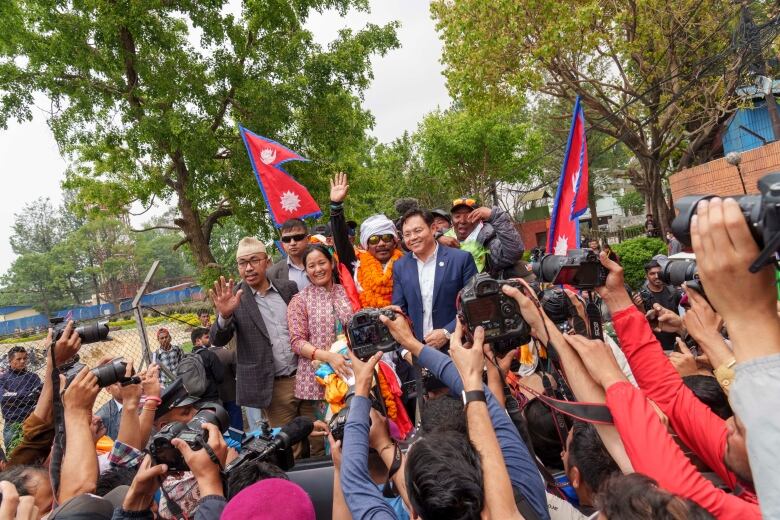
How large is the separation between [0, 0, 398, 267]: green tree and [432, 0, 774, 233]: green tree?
2.16 m

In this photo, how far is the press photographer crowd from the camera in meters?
0.93

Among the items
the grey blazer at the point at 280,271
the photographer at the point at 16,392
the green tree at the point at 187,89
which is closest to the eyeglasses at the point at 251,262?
the grey blazer at the point at 280,271

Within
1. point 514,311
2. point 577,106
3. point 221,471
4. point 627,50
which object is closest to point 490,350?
point 514,311

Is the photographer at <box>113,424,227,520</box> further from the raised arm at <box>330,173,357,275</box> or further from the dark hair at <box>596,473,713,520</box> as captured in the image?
the raised arm at <box>330,173,357,275</box>

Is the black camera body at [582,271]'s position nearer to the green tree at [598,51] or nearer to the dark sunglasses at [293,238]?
the dark sunglasses at [293,238]

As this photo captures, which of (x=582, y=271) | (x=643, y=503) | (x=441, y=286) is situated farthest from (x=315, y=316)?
(x=643, y=503)

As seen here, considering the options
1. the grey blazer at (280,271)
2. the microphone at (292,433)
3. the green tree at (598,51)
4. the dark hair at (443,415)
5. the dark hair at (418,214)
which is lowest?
the microphone at (292,433)

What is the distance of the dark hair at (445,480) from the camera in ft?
4.53

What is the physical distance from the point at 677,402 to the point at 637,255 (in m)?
11.9

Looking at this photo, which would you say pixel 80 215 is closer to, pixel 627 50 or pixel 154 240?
pixel 627 50

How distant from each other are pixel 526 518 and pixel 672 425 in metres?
0.83

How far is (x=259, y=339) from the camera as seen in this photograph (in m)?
3.74

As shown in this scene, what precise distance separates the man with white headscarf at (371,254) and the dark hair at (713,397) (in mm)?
1974

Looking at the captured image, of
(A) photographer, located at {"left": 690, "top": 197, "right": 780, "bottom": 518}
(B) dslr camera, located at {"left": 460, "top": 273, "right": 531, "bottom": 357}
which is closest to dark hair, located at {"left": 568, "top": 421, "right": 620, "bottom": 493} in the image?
(B) dslr camera, located at {"left": 460, "top": 273, "right": 531, "bottom": 357}
